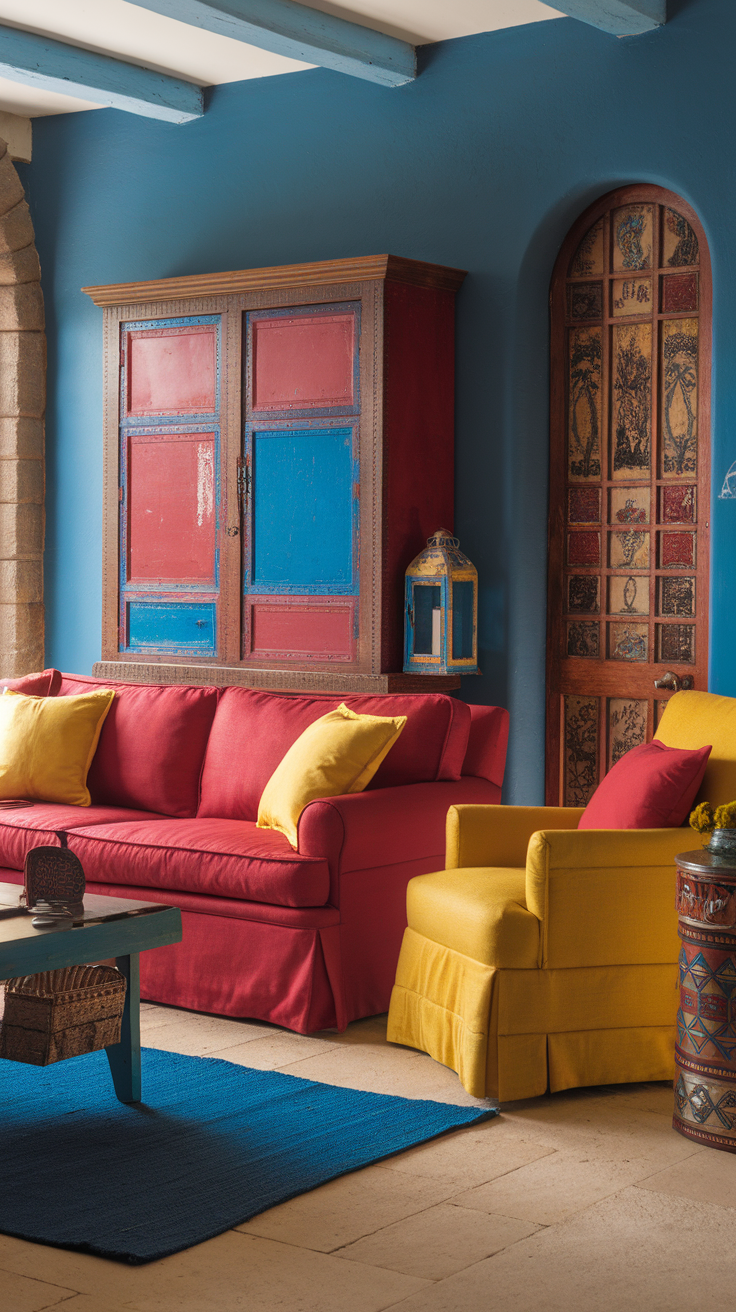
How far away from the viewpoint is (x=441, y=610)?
5340 millimetres

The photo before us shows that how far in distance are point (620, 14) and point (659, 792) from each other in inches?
103

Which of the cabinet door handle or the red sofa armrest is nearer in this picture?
the red sofa armrest

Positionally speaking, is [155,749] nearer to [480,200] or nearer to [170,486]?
[170,486]

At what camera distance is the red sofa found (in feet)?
13.9

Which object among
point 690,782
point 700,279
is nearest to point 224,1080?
point 690,782

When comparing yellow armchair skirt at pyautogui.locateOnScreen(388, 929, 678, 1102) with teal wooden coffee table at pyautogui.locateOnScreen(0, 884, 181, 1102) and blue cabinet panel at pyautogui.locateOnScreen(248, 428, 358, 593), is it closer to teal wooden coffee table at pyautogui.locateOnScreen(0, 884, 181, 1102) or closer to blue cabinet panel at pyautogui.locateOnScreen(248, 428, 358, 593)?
teal wooden coffee table at pyautogui.locateOnScreen(0, 884, 181, 1102)

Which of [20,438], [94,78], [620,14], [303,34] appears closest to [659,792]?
[620,14]

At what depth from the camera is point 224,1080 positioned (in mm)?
3807

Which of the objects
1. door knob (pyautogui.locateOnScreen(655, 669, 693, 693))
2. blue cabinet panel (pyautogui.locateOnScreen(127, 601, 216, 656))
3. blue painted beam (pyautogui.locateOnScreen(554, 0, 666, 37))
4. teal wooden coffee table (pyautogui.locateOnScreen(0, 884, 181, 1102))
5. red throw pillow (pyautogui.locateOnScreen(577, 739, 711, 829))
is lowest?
teal wooden coffee table (pyautogui.locateOnScreen(0, 884, 181, 1102))

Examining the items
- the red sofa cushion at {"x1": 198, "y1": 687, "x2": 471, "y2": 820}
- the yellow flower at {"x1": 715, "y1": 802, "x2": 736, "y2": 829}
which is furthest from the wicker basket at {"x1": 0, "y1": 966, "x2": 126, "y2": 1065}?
the yellow flower at {"x1": 715, "y1": 802, "x2": 736, "y2": 829}

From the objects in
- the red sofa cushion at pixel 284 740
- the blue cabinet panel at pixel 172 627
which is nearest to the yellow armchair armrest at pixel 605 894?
the red sofa cushion at pixel 284 740

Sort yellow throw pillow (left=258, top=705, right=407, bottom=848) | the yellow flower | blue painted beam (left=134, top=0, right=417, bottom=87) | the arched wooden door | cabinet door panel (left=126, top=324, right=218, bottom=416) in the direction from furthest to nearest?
cabinet door panel (left=126, top=324, right=218, bottom=416) < the arched wooden door < blue painted beam (left=134, top=0, right=417, bottom=87) < yellow throw pillow (left=258, top=705, right=407, bottom=848) < the yellow flower

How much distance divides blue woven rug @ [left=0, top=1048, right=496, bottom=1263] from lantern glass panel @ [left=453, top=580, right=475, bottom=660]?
6.49ft

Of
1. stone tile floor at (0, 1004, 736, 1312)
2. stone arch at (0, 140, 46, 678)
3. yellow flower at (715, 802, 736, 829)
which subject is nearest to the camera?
stone tile floor at (0, 1004, 736, 1312)
